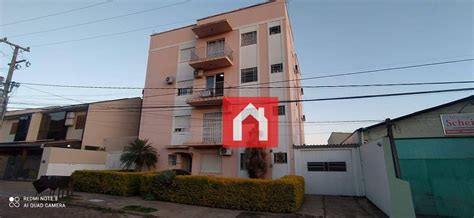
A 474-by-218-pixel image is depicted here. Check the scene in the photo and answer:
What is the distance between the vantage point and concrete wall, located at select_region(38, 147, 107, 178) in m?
15.7

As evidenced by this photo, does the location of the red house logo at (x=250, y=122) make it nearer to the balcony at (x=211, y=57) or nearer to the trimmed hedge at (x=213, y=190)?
the balcony at (x=211, y=57)

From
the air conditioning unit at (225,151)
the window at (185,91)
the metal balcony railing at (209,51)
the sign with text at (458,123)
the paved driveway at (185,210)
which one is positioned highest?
the metal balcony railing at (209,51)

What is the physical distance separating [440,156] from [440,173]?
1.04m

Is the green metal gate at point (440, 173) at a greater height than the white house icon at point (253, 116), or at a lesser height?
lesser

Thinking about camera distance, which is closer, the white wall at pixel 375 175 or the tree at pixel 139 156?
the white wall at pixel 375 175

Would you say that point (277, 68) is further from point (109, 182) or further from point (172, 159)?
point (109, 182)

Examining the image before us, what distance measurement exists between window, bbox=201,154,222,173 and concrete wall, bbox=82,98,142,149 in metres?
9.78

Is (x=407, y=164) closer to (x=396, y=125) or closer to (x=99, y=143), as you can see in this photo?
(x=396, y=125)

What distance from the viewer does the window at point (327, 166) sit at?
43.1 feet

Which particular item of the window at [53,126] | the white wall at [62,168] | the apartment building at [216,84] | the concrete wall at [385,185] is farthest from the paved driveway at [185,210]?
the window at [53,126]

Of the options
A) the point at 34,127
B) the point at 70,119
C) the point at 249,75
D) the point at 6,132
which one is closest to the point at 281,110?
the point at 249,75

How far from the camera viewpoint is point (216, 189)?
9.49m

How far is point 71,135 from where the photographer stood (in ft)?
68.2

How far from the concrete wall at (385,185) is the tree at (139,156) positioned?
46.6ft
